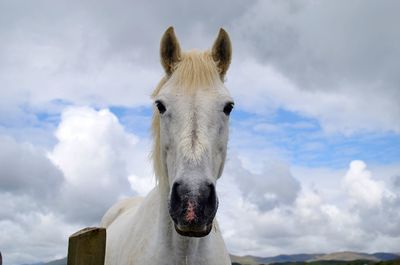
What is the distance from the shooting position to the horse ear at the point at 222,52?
5.01 m

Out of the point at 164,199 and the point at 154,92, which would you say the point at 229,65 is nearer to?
the point at 154,92

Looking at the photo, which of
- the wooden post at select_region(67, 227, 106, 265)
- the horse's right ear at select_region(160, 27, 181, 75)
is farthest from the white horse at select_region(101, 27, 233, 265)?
the wooden post at select_region(67, 227, 106, 265)

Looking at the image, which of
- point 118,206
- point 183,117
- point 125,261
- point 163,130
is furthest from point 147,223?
point 118,206

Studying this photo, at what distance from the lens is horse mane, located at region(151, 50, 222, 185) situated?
4355 mm

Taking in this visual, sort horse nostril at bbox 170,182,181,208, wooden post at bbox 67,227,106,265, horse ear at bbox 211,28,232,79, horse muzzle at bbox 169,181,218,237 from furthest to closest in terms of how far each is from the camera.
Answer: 1. horse ear at bbox 211,28,232,79
2. horse nostril at bbox 170,182,181,208
3. horse muzzle at bbox 169,181,218,237
4. wooden post at bbox 67,227,106,265

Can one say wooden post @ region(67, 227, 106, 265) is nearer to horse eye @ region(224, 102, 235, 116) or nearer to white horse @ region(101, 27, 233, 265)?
white horse @ region(101, 27, 233, 265)

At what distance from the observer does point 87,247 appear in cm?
297

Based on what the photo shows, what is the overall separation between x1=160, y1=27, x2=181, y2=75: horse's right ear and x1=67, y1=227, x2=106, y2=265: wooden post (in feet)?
7.92

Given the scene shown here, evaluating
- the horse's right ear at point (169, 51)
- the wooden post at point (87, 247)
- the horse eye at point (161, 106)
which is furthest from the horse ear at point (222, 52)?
the wooden post at point (87, 247)

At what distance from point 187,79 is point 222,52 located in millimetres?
866

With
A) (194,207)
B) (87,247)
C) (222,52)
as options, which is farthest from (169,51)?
(87,247)

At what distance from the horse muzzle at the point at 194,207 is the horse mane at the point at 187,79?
1.07m

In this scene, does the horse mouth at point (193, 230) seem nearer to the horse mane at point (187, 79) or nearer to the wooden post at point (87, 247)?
the wooden post at point (87, 247)

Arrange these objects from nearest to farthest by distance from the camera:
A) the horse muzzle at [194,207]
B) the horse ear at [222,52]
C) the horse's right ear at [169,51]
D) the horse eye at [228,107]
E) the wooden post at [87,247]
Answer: the wooden post at [87,247] < the horse muzzle at [194,207] < the horse eye at [228,107] < the horse's right ear at [169,51] < the horse ear at [222,52]
